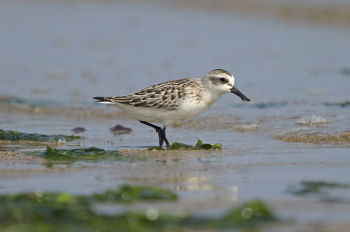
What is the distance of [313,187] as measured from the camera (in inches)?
220

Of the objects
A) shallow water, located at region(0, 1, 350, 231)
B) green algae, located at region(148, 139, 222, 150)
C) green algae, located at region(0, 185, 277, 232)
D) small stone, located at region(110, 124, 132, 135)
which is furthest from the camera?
small stone, located at region(110, 124, 132, 135)

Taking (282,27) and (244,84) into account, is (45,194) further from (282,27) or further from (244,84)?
(282,27)

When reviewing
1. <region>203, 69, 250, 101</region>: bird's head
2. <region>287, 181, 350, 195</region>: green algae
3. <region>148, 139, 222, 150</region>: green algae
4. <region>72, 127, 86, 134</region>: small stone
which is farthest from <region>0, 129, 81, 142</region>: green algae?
<region>287, 181, 350, 195</region>: green algae

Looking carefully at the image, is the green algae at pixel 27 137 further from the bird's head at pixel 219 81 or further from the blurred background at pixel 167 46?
the blurred background at pixel 167 46

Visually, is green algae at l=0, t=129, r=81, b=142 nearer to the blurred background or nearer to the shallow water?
the shallow water

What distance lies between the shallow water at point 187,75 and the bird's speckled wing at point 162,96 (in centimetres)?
50

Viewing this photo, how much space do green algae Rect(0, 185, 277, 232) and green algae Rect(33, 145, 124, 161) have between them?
1931 mm

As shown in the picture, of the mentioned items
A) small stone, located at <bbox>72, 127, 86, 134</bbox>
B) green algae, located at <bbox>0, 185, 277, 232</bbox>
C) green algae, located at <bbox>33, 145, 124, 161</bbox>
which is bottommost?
green algae, located at <bbox>0, 185, 277, 232</bbox>

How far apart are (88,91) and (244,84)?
8.05ft

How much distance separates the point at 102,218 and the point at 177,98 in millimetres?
3371

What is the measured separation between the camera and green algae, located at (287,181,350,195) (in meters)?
5.48

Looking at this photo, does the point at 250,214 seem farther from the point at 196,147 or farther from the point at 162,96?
the point at 162,96

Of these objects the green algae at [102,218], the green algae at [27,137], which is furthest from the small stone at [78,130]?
the green algae at [102,218]

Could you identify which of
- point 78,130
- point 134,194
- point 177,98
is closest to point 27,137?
point 78,130
